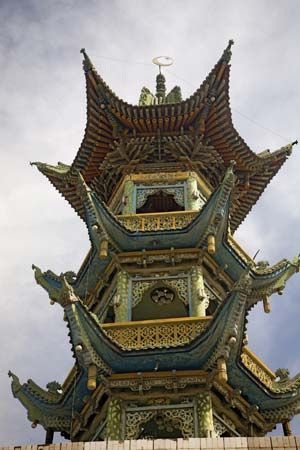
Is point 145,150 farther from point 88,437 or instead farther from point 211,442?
point 211,442

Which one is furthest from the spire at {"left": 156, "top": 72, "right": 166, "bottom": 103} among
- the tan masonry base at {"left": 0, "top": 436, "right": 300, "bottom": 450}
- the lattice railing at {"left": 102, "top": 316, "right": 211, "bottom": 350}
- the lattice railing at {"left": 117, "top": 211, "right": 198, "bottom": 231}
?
the tan masonry base at {"left": 0, "top": 436, "right": 300, "bottom": 450}

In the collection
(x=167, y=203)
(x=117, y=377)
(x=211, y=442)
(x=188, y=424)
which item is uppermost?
(x=167, y=203)

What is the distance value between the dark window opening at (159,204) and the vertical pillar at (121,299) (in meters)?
3.91

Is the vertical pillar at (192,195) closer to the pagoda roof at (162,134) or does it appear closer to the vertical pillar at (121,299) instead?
the pagoda roof at (162,134)

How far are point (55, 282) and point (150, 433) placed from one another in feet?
15.1

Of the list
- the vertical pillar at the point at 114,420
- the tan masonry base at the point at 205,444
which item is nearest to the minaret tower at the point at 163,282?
the vertical pillar at the point at 114,420

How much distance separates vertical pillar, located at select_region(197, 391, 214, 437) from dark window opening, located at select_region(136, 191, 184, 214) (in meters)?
7.23

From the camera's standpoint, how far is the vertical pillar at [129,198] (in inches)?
762

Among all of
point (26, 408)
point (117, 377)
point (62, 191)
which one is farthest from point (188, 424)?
point (62, 191)

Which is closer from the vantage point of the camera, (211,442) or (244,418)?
(211,442)

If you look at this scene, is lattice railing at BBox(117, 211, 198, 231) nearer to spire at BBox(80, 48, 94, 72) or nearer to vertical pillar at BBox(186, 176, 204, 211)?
vertical pillar at BBox(186, 176, 204, 211)

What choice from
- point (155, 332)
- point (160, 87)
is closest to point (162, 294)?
point (155, 332)

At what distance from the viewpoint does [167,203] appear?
71.5 feet

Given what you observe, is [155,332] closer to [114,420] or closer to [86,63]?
[114,420]
